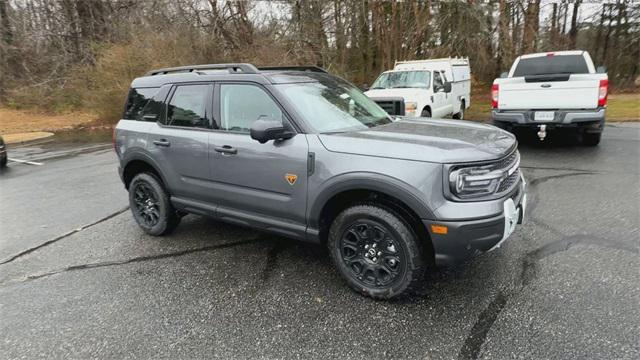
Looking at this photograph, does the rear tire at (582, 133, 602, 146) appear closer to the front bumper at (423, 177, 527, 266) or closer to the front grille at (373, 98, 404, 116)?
the front grille at (373, 98, 404, 116)

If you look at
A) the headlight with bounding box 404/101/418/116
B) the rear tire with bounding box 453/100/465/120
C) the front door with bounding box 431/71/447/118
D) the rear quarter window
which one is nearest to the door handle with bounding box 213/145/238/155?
the headlight with bounding box 404/101/418/116

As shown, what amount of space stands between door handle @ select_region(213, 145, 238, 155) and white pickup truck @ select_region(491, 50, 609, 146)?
234 inches

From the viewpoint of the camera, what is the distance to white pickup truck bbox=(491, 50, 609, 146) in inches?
282

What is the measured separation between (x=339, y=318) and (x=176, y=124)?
Result: 2.57m

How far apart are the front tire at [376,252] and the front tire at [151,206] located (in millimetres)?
2120

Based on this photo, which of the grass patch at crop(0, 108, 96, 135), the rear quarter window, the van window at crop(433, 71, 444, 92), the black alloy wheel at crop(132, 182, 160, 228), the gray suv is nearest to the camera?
the gray suv

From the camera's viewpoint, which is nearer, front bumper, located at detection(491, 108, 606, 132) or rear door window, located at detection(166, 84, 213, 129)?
rear door window, located at detection(166, 84, 213, 129)

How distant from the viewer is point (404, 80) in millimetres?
11102

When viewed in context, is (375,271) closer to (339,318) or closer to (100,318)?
(339,318)

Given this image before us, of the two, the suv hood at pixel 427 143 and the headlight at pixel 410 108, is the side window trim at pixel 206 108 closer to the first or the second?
the suv hood at pixel 427 143

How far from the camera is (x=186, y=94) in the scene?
4.24 meters

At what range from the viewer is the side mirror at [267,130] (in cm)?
322

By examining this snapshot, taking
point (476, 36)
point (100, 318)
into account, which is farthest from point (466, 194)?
point (476, 36)

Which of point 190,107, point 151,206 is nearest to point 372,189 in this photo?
point 190,107
